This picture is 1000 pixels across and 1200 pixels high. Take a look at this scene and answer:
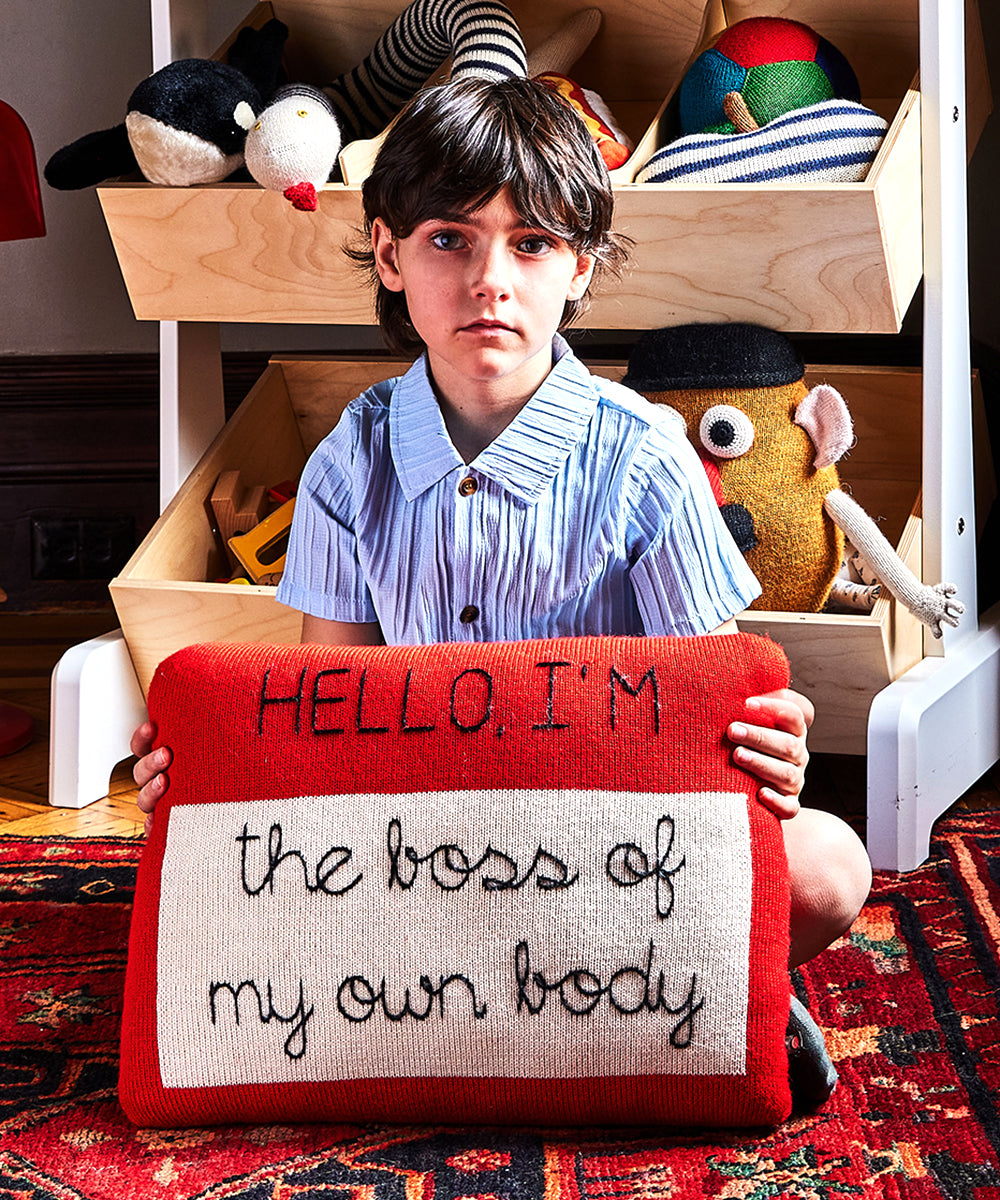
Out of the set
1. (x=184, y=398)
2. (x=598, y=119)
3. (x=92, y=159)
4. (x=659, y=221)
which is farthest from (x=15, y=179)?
(x=659, y=221)

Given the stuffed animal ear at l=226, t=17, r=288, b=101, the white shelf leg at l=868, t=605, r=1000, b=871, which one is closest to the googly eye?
the white shelf leg at l=868, t=605, r=1000, b=871

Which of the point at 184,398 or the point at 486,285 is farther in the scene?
the point at 184,398

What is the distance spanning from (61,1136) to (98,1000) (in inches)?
7.7

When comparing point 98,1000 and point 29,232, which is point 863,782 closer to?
point 98,1000

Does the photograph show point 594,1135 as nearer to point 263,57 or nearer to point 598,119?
point 598,119

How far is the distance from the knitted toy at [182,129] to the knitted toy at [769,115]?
0.42 metres

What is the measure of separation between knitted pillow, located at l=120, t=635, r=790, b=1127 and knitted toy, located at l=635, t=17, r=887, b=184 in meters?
0.62

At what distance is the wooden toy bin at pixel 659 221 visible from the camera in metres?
1.23

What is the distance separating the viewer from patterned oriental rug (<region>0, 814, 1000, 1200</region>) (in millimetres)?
785

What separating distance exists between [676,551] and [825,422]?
445 millimetres

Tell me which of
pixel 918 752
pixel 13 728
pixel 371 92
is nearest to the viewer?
pixel 918 752

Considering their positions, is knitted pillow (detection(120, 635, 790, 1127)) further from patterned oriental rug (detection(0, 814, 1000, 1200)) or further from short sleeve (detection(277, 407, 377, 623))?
short sleeve (detection(277, 407, 377, 623))

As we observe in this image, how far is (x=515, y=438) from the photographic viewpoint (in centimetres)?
94

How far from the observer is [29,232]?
5.20ft
